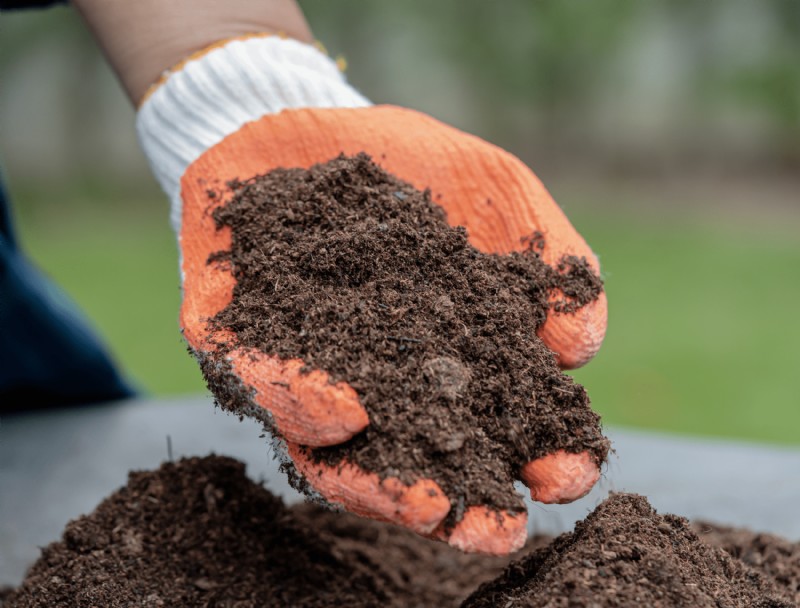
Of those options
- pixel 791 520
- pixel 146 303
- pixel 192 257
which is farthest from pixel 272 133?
pixel 146 303

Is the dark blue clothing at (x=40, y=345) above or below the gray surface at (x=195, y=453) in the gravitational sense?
above

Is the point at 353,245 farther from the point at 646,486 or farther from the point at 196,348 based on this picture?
the point at 646,486

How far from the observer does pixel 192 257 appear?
3.79 feet

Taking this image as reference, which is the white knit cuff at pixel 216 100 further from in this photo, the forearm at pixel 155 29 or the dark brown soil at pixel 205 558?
the dark brown soil at pixel 205 558

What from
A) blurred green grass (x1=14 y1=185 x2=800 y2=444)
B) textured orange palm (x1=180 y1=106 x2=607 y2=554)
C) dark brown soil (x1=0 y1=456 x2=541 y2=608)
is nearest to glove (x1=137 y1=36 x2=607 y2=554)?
textured orange palm (x1=180 y1=106 x2=607 y2=554)

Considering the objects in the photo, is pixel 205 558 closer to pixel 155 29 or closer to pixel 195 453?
pixel 195 453

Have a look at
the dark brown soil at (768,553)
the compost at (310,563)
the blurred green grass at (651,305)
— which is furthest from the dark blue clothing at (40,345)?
the dark brown soil at (768,553)

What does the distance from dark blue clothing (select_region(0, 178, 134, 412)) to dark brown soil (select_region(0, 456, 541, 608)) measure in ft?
1.92

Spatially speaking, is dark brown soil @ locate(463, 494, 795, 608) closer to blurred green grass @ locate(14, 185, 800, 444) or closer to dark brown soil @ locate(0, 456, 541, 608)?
dark brown soil @ locate(0, 456, 541, 608)

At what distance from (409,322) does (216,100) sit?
1.96 feet

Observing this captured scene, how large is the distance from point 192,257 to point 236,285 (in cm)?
11

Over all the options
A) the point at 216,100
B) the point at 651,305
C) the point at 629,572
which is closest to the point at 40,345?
the point at 216,100

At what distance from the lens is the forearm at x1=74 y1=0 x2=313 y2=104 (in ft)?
4.48

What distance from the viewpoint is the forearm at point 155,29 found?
1.36 m
